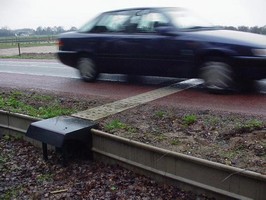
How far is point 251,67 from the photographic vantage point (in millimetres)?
6867

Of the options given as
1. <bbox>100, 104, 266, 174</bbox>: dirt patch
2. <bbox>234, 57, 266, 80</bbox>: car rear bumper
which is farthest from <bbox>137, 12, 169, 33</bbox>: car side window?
<bbox>100, 104, 266, 174</bbox>: dirt patch

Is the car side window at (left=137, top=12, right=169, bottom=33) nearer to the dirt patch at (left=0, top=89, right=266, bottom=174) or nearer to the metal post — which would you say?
the dirt patch at (left=0, top=89, right=266, bottom=174)

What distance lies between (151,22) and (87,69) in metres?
2.11

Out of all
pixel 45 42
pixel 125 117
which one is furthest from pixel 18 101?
pixel 45 42

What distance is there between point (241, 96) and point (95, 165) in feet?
10.6

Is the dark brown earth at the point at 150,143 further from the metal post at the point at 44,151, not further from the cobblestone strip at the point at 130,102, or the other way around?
the cobblestone strip at the point at 130,102

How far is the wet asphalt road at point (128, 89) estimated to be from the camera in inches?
259

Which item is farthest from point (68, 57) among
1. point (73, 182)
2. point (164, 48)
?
point (73, 182)

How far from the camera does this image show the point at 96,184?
16.1 ft

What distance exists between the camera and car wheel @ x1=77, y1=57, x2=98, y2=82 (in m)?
9.13

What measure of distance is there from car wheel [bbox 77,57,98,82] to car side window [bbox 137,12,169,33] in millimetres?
1574

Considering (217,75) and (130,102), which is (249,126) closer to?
(217,75)

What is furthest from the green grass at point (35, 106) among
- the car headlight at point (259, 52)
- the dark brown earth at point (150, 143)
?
the car headlight at point (259, 52)

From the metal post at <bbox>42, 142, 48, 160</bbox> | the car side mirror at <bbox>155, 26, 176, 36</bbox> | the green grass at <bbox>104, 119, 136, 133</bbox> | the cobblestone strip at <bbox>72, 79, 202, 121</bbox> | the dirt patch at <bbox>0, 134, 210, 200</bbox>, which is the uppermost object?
the car side mirror at <bbox>155, 26, 176, 36</bbox>
